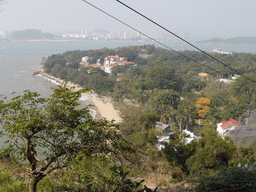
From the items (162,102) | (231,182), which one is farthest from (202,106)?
(231,182)

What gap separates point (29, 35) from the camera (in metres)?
71.0

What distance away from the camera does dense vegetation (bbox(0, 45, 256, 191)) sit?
1.77 meters

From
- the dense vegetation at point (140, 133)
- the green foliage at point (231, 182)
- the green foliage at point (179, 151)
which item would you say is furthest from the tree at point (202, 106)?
the green foliage at point (231, 182)

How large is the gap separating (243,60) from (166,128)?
66.4ft

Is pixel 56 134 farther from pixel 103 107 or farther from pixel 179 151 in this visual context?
pixel 103 107

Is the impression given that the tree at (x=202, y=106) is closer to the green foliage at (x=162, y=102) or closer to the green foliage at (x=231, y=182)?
the green foliage at (x=162, y=102)

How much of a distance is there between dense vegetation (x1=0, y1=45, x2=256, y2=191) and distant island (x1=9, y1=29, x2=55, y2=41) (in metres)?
47.4

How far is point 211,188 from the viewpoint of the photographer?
1.69m

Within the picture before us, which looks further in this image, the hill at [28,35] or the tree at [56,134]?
the hill at [28,35]

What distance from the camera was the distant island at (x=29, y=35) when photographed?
67.1m

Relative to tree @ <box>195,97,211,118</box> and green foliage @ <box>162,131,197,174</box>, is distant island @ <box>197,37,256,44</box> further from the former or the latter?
green foliage @ <box>162,131,197,174</box>

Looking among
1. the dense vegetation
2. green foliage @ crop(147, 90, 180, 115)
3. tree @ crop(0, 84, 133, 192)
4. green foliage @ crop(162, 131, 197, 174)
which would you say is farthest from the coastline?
tree @ crop(0, 84, 133, 192)

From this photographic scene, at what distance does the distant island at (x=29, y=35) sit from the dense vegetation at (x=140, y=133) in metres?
47.4

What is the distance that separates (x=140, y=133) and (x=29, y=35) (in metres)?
75.6
